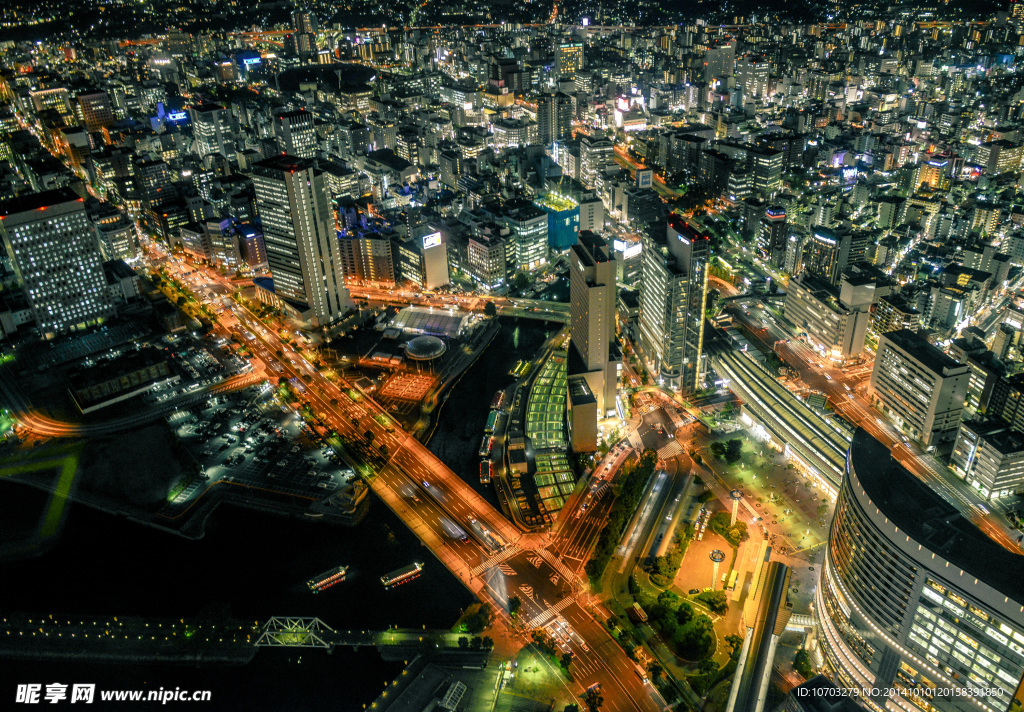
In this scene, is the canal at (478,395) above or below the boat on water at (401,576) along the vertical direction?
above

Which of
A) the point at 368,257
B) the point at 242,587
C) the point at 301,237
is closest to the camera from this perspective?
the point at 242,587

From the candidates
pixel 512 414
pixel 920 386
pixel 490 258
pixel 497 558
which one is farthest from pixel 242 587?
pixel 920 386

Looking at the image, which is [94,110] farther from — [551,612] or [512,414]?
[551,612]

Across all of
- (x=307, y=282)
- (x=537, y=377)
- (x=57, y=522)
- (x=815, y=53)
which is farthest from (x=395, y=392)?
(x=815, y=53)

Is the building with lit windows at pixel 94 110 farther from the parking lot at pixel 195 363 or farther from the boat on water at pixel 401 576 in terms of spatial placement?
the boat on water at pixel 401 576

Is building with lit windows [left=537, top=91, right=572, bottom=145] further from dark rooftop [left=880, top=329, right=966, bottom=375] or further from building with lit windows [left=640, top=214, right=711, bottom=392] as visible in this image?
dark rooftop [left=880, top=329, right=966, bottom=375]

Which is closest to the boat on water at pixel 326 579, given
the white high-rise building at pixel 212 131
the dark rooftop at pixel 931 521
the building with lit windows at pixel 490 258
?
the dark rooftop at pixel 931 521

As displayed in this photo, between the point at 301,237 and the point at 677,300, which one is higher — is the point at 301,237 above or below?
above
